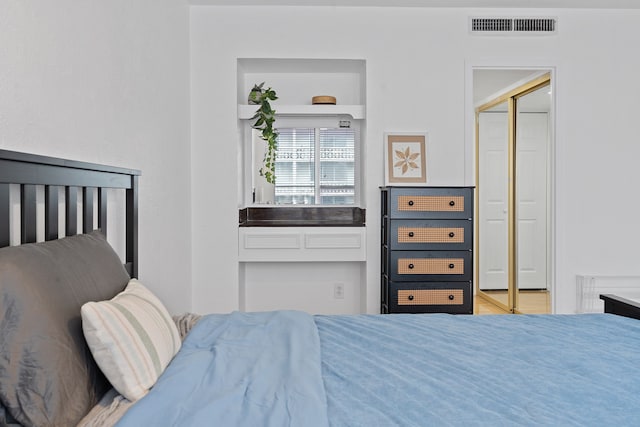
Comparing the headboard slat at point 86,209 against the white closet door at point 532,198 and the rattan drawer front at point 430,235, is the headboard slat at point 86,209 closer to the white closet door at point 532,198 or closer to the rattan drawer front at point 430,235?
the rattan drawer front at point 430,235

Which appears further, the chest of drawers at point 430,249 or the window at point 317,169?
the window at point 317,169

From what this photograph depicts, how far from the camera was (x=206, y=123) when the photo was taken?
150 inches

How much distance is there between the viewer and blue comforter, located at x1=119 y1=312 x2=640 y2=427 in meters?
1.07

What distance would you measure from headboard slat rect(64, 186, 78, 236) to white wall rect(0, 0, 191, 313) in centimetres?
15

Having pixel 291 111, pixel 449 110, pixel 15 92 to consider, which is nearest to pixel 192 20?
pixel 291 111

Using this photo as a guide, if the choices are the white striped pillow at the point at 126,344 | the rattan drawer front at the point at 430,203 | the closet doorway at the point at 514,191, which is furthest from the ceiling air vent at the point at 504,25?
the white striped pillow at the point at 126,344

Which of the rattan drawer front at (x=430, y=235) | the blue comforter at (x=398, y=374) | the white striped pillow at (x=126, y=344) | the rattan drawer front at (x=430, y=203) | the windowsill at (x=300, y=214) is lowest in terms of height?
the blue comforter at (x=398, y=374)

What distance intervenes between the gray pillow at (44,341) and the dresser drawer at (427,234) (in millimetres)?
2539

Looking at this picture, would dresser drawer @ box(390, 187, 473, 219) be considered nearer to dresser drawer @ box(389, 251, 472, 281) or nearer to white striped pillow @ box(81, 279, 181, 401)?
dresser drawer @ box(389, 251, 472, 281)

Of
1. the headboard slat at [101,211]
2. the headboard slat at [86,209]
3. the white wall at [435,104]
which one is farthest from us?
the white wall at [435,104]

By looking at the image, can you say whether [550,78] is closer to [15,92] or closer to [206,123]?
[206,123]

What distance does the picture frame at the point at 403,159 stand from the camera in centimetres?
383

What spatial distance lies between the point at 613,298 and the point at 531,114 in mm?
2483

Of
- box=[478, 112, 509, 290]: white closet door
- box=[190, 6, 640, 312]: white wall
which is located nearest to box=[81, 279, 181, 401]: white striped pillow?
box=[190, 6, 640, 312]: white wall
